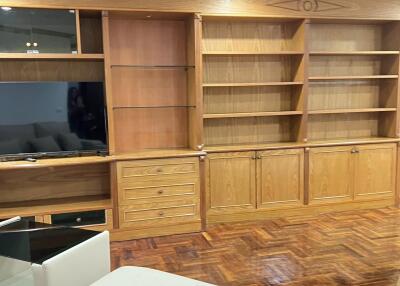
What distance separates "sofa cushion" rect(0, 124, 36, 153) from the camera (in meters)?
3.43

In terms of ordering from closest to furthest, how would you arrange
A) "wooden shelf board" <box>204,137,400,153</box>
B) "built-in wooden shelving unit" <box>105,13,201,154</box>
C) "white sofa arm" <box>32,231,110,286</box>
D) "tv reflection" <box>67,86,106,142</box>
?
"white sofa arm" <box>32,231,110,286</box> → "tv reflection" <box>67,86,106,142</box> → "built-in wooden shelving unit" <box>105,13,201,154</box> → "wooden shelf board" <box>204,137,400,153</box>

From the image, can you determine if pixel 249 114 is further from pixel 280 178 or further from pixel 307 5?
pixel 307 5

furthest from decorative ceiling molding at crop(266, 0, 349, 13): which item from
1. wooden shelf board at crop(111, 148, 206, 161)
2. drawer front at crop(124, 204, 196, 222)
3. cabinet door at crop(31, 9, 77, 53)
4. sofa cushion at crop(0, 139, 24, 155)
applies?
sofa cushion at crop(0, 139, 24, 155)

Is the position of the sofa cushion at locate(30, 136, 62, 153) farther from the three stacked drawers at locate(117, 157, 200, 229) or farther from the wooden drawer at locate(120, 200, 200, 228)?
the wooden drawer at locate(120, 200, 200, 228)

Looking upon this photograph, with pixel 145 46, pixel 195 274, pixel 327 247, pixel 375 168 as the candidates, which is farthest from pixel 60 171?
pixel 375 168

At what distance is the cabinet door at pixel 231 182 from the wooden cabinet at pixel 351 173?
0.67m

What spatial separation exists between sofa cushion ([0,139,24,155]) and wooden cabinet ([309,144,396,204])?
2759mm

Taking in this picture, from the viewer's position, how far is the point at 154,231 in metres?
3.71

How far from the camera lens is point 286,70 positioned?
435 centimetres

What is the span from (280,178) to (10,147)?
2511 mm

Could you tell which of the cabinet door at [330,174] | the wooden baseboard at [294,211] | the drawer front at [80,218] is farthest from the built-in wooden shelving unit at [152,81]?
the cabinet door at [330,174]

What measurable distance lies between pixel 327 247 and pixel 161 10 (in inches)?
96.6

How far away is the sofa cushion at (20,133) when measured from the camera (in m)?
3.43

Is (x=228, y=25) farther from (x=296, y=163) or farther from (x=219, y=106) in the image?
(x=296, y=163)
